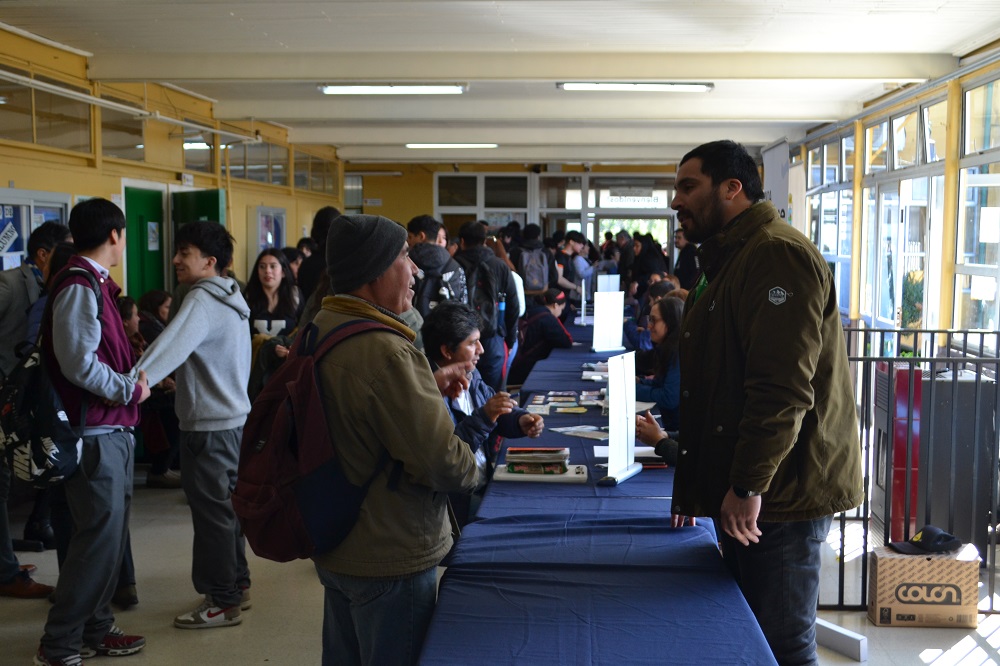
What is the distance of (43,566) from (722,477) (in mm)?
3445

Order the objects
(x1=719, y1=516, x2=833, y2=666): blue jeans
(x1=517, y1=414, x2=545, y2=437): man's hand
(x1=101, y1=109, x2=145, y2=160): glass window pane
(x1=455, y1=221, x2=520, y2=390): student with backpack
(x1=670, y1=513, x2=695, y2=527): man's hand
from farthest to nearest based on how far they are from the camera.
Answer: (x1=101, y1=109, x2=145, y2=160): glass window pane, (x1=455, y1=221, x2=520, y2=390): student with backpack, (x1=517, y1=414, x2=545, y2=437): man's hand, (x1=670, y1=513, x2=695, y2=527): man's hand, (x1=719, y1=516, x2=833, y2=666): blue jeans

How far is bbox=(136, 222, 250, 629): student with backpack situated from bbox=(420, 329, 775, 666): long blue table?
46.4 inches

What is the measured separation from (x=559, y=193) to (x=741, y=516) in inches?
677

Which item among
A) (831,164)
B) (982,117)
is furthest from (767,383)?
(831,164)

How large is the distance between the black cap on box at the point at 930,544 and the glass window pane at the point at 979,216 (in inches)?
133

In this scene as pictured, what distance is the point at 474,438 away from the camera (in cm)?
250

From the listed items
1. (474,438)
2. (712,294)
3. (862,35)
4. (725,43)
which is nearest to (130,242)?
(725,43)

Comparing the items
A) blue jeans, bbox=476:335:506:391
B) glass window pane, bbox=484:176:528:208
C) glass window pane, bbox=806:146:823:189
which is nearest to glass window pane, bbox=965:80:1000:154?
blue jeans, bbox=476:335:506:391

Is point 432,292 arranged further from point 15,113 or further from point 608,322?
point 15,113

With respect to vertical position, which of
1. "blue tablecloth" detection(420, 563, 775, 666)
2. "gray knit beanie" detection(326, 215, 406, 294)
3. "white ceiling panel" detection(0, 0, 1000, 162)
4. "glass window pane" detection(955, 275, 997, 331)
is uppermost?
"white ceiling panel" detection(0, 0, 1000, 162)

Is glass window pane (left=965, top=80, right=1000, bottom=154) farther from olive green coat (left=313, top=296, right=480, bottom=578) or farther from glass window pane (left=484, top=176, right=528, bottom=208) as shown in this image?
glass window pane (left=484, top=176, right=528, bottom=208)

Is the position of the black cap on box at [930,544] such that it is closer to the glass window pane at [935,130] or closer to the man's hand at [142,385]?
the man's hand at [142,385]

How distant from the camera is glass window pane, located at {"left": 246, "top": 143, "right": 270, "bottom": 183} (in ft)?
38.8

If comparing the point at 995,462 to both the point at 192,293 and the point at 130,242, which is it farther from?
the point at 130,242
